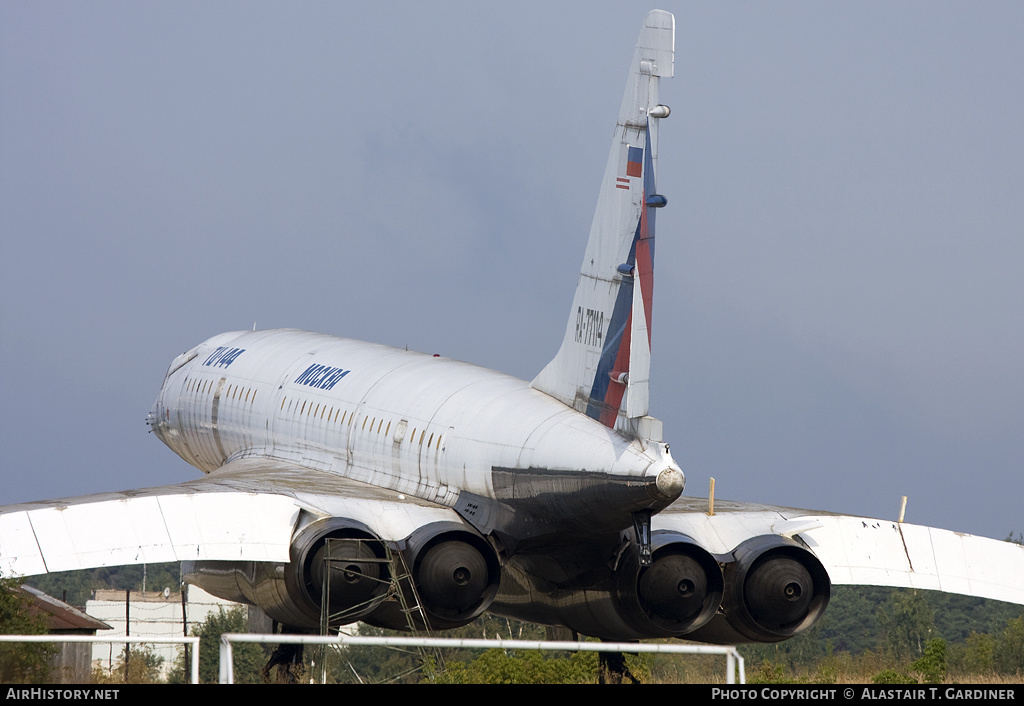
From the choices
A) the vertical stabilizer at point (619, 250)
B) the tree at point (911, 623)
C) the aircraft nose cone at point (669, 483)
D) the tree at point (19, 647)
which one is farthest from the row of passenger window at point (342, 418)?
the tree at point (911, 623)

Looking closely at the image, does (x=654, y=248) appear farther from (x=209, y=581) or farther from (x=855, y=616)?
(x=855, y=616)

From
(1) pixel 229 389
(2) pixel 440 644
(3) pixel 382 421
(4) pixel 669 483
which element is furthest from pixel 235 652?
(2) pixel 440 644

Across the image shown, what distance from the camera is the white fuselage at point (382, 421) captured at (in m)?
15.2

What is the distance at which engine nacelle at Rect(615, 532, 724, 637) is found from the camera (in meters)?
16.5

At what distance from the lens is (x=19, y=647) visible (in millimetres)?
17219

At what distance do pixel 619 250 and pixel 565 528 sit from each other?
126 inches

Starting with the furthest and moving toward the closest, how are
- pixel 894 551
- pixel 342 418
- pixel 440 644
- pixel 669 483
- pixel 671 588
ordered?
pixel 342 418 → pixel 894 551 → pixel 671 588 → pixel 669 483 → pixel 440 644

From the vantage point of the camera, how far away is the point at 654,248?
15.0 m

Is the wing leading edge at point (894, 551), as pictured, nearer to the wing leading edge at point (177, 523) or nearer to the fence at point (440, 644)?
the wing leading edge at point (177, 523)

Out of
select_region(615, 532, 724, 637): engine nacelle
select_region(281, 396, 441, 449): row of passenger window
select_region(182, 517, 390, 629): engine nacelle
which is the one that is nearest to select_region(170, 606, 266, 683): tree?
select_region(281, 396, 441, 449): row of passenger window

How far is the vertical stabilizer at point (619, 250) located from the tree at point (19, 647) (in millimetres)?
6953

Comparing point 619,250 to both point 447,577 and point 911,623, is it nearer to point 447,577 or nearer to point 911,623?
point 447,577

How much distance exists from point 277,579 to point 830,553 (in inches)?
267
